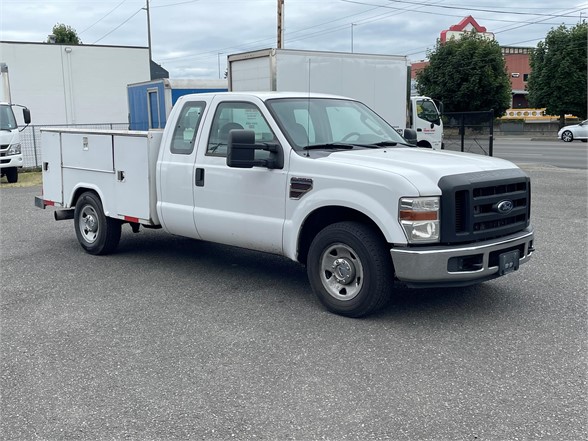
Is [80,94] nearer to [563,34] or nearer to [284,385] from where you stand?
[284,385]

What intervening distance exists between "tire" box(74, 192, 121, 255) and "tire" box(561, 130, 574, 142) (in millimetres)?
34163

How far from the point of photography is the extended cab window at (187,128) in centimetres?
717

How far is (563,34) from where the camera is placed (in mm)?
45156

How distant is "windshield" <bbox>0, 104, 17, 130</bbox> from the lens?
61.0 ft

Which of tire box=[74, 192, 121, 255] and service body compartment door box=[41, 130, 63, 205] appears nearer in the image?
tire box=[74, 192, 121, 255]

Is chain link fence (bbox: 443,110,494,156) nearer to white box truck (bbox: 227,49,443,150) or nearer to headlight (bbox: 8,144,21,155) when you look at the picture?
white box truck (bbox: 227,49,443,150)

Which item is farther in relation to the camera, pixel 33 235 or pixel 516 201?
pixel 33 235

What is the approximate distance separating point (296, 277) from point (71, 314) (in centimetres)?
241

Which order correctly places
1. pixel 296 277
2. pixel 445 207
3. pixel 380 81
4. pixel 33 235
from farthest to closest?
pixel 380 81, pixel 33 235, pixel 296 277, pixel 445 207

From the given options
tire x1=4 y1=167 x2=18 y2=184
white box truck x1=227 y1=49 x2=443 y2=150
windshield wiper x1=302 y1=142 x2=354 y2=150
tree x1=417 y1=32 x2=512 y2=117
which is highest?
tree x1=417 y1=32 x2=512 y2=117

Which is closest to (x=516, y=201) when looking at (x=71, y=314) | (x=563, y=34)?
(x=71, y=314)

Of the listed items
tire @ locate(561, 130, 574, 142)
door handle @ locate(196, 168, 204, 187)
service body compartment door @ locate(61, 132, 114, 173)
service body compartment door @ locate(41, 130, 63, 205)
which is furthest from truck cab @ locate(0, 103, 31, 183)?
tire @ locate(561, 130, 574, 142)

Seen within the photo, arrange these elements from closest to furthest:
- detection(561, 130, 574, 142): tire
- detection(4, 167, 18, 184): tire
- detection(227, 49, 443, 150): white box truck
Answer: detection(227, 49, 443, 150): white box truck, detection(4, 167, 18, 184): tire, detection(561, 130, 574, 142): tire

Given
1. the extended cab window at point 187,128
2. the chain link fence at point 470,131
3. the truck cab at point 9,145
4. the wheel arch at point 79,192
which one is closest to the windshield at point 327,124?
the extended cab window at point 187,128
